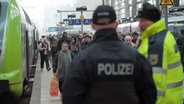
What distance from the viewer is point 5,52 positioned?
10.9 m

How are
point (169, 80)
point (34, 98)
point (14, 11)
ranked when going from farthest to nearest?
point (34, 98)
point (14, 11)
point (169, 80)

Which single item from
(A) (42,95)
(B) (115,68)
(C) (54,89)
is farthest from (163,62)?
(A) (42,95)

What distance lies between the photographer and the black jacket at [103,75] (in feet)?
11.6

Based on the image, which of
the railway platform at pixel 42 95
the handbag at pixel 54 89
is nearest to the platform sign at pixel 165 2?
the handbag at pixel 54 89

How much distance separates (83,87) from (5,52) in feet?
24.8

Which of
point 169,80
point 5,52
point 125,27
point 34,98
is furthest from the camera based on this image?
point 125,27

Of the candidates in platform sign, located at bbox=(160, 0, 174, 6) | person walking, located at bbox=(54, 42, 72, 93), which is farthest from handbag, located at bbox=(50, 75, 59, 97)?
platform sign, located at bbox=(160, 0, 174, 6)

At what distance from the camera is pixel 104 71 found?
354 cm

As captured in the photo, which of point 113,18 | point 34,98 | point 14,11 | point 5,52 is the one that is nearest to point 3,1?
point 14,11

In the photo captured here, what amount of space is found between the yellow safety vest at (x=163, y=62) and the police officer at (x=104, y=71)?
873 mm

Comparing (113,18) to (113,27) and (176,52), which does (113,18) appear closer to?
(113,27)

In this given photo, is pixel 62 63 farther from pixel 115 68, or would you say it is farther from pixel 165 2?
pixel 115 68

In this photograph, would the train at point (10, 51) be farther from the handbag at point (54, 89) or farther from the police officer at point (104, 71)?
the police officer at point (104, 71)

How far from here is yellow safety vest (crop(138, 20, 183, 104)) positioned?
4.55 m
